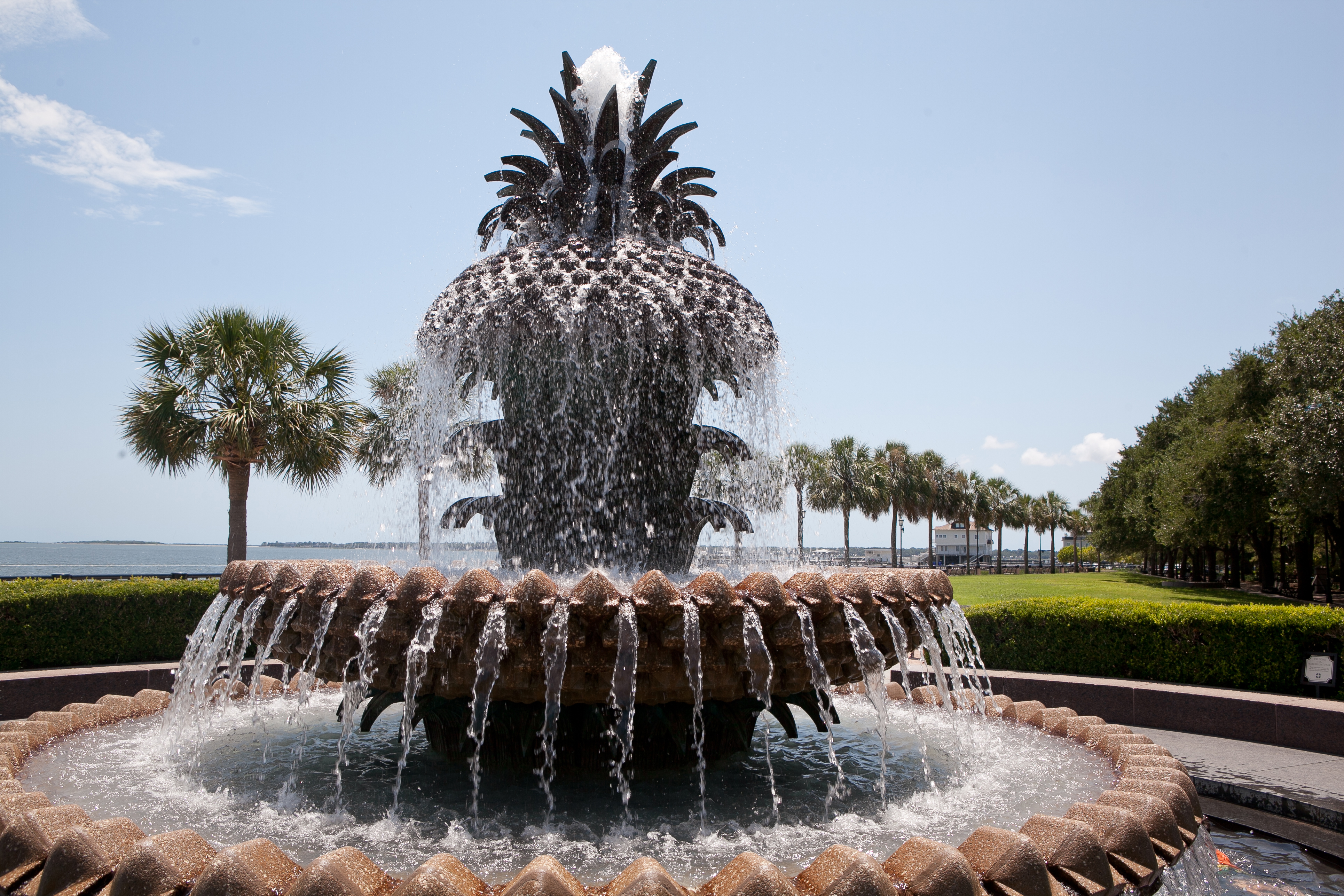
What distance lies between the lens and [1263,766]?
7.18 metres

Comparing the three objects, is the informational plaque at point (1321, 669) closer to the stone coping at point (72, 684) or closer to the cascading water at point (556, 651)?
the cascading water at point (556, 651)

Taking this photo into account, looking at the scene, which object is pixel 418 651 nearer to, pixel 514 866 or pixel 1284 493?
pixel 514 866

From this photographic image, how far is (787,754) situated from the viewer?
5.79 m

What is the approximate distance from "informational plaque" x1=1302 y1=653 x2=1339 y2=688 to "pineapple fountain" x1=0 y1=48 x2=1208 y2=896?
514cm

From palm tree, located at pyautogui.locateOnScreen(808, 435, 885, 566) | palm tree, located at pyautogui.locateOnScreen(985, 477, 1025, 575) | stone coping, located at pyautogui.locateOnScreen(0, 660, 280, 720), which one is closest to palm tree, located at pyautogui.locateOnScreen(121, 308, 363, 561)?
stone coping, located at pyautogui.locateOnScreen(0, 660, 280, 720)

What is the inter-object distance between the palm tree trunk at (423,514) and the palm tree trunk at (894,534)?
47.3 metres

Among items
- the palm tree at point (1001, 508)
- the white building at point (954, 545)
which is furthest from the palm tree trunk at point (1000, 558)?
the white building at point (954, 545)

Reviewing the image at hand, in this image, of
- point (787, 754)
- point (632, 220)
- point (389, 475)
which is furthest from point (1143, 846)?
point (389, 475)

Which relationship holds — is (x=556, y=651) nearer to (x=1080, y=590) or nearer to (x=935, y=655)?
(x=935, y=655)

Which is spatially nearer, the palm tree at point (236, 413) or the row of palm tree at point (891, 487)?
the palm tree at point (236, 413)

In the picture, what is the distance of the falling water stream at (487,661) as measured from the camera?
3996 mm

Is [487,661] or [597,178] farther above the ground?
[597,178]

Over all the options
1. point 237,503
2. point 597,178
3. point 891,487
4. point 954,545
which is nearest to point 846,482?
point 891,487

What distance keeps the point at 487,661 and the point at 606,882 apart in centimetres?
122
